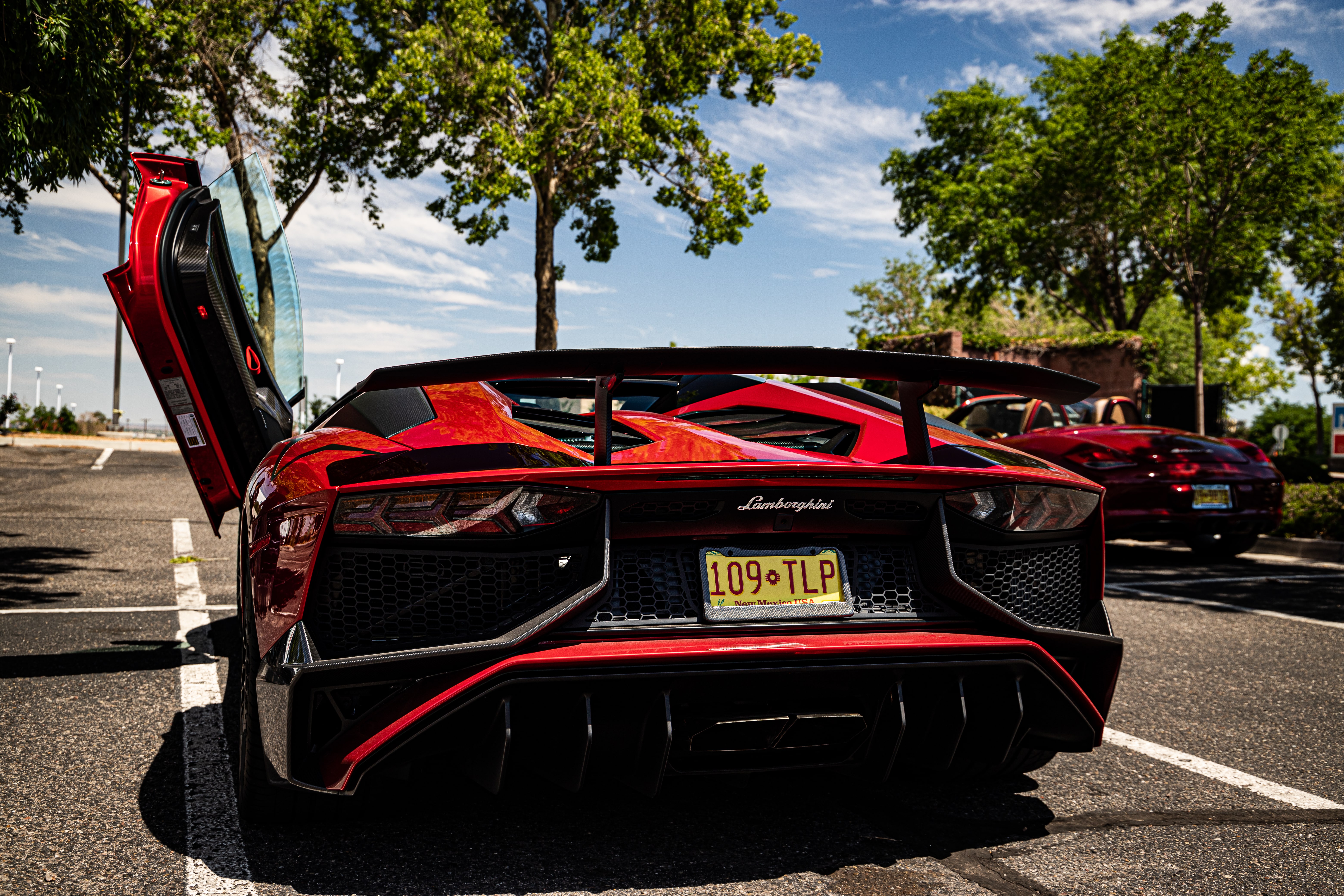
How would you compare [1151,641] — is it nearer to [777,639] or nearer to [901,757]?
[901,757]

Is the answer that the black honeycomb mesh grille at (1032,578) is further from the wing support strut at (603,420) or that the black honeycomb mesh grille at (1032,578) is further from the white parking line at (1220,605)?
the white parking line at (1220,605)

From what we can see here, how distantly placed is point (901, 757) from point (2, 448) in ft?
69.8

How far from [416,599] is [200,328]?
1945 mm

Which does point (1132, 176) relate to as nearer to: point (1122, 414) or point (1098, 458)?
point (1122, 414)

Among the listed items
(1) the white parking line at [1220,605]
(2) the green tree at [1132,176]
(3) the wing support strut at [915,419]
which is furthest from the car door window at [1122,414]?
(2) the green tree at [1132,176]

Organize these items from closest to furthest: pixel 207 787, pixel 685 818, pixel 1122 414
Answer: pixel 685 818, pixel 207 787, pixel 1122 414

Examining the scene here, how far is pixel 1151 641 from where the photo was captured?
4.68 meters

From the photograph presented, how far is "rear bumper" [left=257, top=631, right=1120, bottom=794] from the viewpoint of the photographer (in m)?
1.78

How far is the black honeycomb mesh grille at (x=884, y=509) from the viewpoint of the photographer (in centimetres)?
206

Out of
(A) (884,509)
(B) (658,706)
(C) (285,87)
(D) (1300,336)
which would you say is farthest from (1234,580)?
(D) (1300,336)

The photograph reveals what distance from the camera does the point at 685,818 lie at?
2.32m

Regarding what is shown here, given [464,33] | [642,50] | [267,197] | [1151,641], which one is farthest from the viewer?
[642,50]

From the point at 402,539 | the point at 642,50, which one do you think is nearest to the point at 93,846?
the point at 402,539

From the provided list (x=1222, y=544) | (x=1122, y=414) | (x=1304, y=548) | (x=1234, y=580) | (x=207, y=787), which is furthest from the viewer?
(x=1122, y=414)
